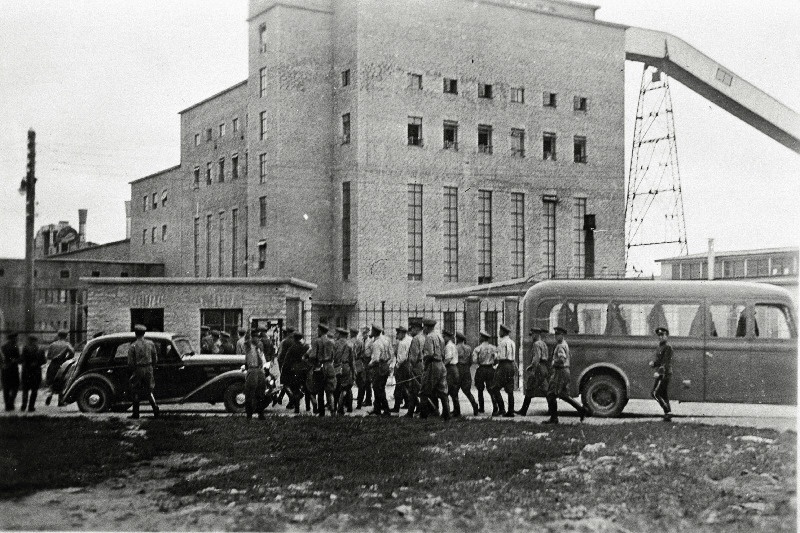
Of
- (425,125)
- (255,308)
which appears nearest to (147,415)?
(255,308)

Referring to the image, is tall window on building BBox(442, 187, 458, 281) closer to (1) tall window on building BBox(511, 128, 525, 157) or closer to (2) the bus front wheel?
(1) tall window on building BBox(511, 128, 525, 157)

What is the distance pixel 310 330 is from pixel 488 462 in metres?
8.15

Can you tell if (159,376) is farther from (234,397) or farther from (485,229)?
(485,229)

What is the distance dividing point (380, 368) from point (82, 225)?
212 inches

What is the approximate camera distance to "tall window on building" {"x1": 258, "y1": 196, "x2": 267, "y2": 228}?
92.6 feet

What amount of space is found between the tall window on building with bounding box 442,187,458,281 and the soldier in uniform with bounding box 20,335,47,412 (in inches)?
472

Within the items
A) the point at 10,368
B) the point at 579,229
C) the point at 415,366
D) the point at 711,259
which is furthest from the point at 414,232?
the point at 10,368

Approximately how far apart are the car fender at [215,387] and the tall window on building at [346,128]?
9626 millimetres

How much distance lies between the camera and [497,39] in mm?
17156

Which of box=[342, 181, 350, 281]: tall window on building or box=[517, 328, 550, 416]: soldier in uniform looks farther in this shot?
box=[342, 181, 350, 281]: tall window on building

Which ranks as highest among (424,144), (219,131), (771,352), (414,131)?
(219,131)

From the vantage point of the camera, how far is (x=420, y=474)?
30.9 ft

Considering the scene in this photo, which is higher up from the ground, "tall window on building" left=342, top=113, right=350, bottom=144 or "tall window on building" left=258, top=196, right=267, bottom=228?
"tall window on building" left=342, top=113, right=350, bottom=144

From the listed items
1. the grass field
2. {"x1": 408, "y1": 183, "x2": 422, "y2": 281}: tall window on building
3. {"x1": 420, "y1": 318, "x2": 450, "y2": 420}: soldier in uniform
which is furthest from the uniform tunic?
Result: {"x1": 408, "y1": 183, "x2": 422, "y2": 281}: tall window on building
